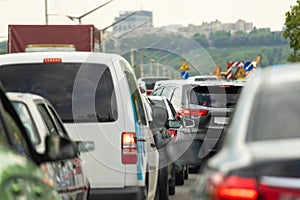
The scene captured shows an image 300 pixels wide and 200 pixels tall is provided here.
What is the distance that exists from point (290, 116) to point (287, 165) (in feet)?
2.25

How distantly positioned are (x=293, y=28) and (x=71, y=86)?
3845 centimetres

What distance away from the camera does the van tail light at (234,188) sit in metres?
4.54

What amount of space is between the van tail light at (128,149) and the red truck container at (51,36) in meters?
17.9

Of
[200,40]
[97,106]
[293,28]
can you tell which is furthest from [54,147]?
[200,40]

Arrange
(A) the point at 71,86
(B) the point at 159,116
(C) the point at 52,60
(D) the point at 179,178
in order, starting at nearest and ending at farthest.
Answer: (A) the point at 71,86 < (C) the point at 52,60 < (B) the point at 159,116 < (D) the point at 179,178

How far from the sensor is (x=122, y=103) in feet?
32.7

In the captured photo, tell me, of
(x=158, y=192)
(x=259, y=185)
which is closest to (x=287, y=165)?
(x=259, y=185)

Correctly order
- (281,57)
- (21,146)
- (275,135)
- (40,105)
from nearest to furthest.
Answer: (275,135) → (21,146) → (40,105) → (281,57)

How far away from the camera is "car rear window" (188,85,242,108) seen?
18547 millimetres

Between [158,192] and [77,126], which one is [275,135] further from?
[158,192]

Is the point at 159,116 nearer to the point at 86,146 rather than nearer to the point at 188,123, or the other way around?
the point at 86,146

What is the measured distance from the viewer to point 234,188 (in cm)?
459

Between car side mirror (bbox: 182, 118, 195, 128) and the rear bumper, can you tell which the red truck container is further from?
the rear bumper

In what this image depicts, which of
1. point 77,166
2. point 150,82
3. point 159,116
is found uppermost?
point 77,166
